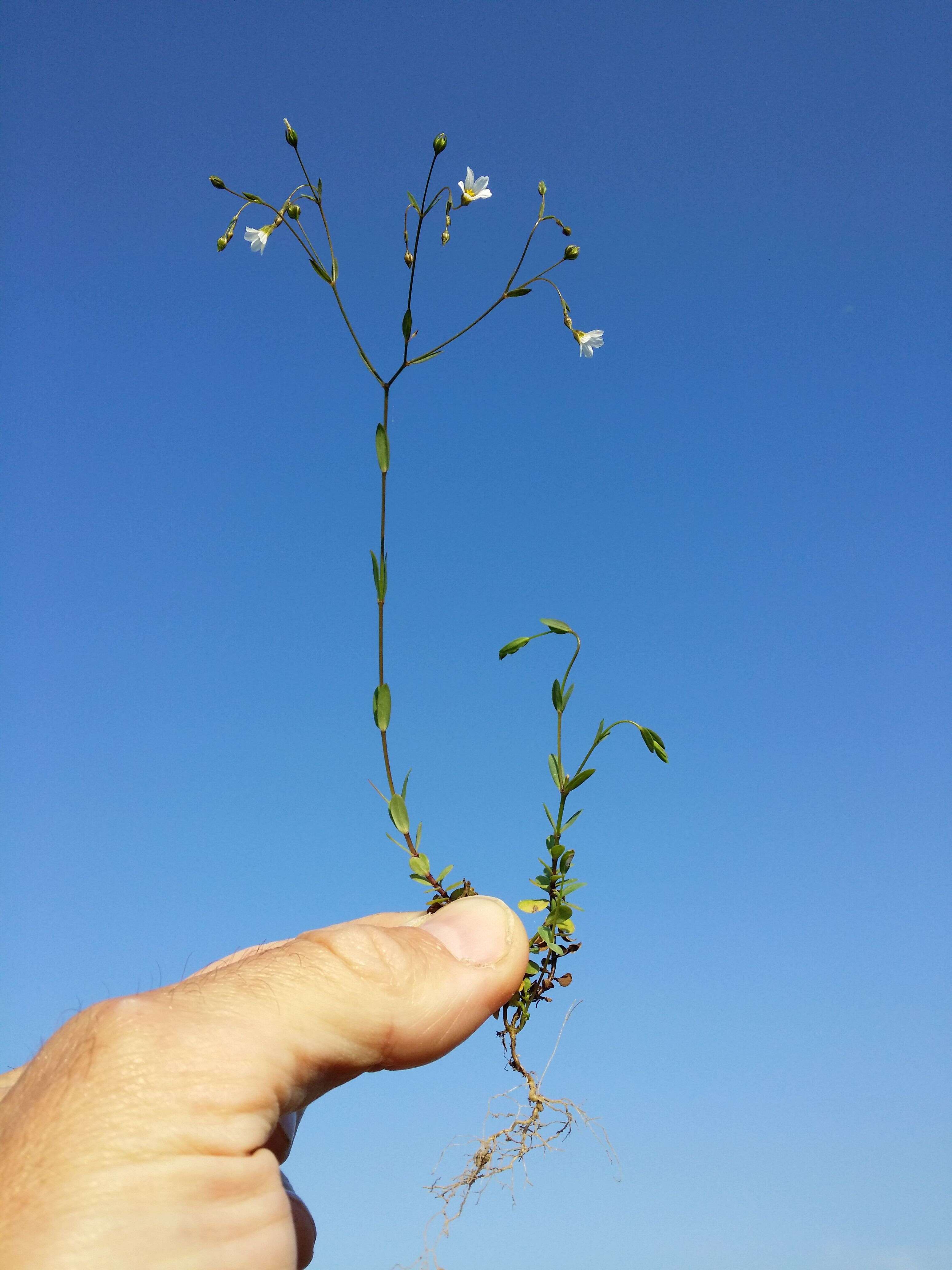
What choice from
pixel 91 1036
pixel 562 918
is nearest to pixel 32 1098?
pixel 91 1036

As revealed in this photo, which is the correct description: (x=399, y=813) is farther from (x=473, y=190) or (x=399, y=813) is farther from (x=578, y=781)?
(x=473, y=190)

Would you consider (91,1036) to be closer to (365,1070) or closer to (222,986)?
(222,986)

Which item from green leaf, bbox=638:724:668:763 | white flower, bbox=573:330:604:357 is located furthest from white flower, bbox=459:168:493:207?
green leaf, bbox=638:724:668:763

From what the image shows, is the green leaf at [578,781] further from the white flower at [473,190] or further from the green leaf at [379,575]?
the white flower at [473,190]

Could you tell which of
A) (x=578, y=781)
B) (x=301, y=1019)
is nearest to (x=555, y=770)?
(x=578, y=781)

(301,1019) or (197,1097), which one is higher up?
(301,1019)

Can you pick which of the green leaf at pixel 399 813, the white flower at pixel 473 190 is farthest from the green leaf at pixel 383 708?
the white flower at pixel 473 190
